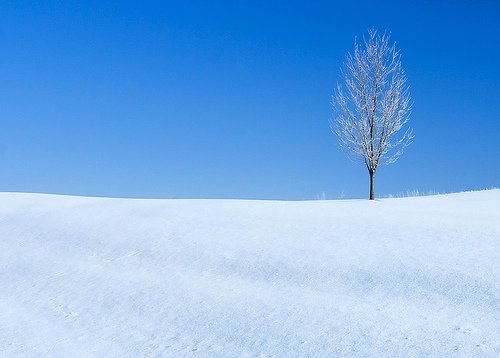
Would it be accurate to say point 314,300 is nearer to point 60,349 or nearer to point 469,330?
point 469,330

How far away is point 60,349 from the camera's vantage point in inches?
181

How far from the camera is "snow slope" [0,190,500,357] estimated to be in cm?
443

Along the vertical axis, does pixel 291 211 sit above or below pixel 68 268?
above

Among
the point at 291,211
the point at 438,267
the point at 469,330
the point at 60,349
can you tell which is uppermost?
the point at 291,211

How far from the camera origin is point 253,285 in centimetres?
575

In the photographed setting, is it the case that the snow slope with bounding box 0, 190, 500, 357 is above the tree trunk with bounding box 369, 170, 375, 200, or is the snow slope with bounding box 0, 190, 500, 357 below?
below

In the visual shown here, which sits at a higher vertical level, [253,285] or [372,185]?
[372,185]

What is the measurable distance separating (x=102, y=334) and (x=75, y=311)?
2.58 ft

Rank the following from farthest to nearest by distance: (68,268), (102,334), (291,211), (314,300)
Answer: (291,211), (68,268), (314,300), (102,334)

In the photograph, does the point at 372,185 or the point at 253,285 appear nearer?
the point at 253,285

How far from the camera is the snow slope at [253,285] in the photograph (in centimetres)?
443

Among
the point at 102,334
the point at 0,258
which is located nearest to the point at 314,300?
the point at 102,334

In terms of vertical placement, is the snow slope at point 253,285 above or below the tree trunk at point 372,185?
below

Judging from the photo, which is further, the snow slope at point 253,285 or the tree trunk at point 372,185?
the tree trunk at point 372,185
